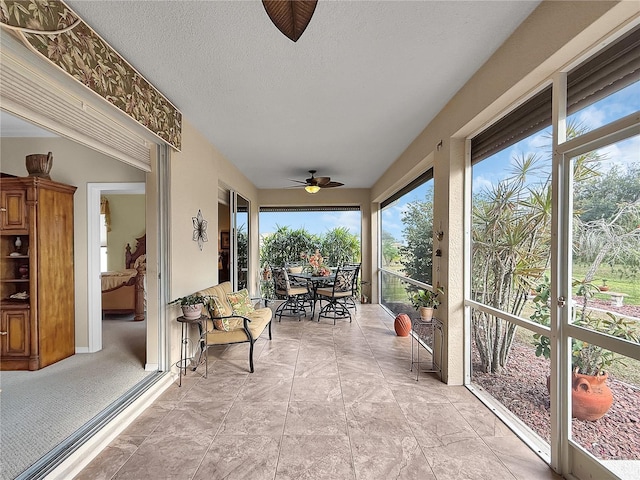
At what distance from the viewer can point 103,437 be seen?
196 centimetres

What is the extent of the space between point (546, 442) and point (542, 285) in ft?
3.38

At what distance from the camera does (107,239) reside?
6.68 metres

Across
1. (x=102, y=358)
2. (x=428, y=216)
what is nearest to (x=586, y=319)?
(x=428, y=216)

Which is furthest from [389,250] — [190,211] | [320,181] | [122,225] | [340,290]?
[122,225]

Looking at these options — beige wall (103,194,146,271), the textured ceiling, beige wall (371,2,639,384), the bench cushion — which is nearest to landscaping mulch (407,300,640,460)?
beige wall (371,2,639,384)

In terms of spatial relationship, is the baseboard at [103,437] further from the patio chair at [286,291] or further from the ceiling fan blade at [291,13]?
the patio chair at [286,291]

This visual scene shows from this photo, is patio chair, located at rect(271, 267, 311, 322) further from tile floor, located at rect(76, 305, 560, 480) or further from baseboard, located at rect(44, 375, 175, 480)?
baseboard, located at rect(44, 375, 175, 480)

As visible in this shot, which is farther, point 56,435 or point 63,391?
point 63,391

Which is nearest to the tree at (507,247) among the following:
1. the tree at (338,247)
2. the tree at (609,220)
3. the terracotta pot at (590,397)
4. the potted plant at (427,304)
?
the tree at (609,220)

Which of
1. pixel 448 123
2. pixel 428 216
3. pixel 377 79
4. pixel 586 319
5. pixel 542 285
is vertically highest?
pixel 377 79

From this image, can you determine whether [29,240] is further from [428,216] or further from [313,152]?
[428,216]

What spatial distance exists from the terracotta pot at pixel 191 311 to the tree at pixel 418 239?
8.84ft

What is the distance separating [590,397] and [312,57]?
8.72ft

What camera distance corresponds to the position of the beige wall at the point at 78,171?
11.6 feet
